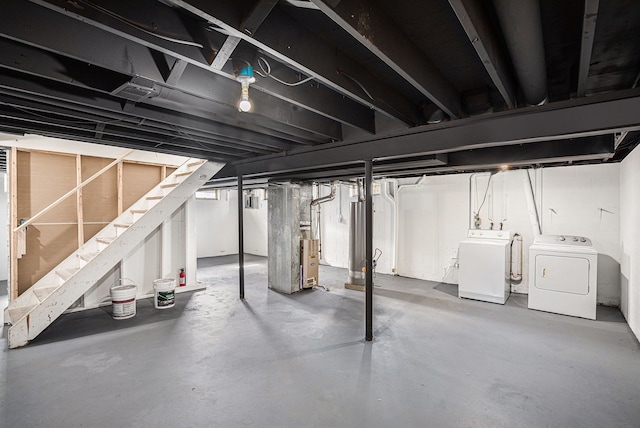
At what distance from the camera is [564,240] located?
4.22 m

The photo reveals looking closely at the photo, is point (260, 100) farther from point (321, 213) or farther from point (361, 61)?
point (321, 213)

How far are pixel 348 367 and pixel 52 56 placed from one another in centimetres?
303

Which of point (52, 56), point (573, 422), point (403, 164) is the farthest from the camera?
point (403, 164)

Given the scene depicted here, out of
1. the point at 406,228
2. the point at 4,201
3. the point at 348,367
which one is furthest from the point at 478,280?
the point at 4,201

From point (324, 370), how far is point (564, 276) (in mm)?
3461

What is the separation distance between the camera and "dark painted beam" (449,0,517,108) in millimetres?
1238

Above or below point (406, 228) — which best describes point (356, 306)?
below

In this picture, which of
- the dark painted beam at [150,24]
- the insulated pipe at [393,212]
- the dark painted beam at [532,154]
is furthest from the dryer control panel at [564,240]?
the dark painted beam at [150,24]

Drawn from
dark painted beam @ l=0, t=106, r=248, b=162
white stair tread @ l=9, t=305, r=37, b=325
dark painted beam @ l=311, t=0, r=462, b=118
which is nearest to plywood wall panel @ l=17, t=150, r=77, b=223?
white stair tread @ l=9, t=305, r=37, b=325

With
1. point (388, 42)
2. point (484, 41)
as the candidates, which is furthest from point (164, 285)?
point (484, 41)

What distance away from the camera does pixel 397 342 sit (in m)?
3.17

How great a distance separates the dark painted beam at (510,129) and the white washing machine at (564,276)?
8.31 ft

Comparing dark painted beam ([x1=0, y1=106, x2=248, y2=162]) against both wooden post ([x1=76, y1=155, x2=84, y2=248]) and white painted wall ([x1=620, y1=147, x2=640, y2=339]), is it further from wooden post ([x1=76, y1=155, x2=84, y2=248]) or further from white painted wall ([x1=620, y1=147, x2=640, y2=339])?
white painted wall ([x1=620, y1=147, x2=640, y2=339])

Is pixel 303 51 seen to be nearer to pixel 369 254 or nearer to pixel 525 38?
pixel 525 38
